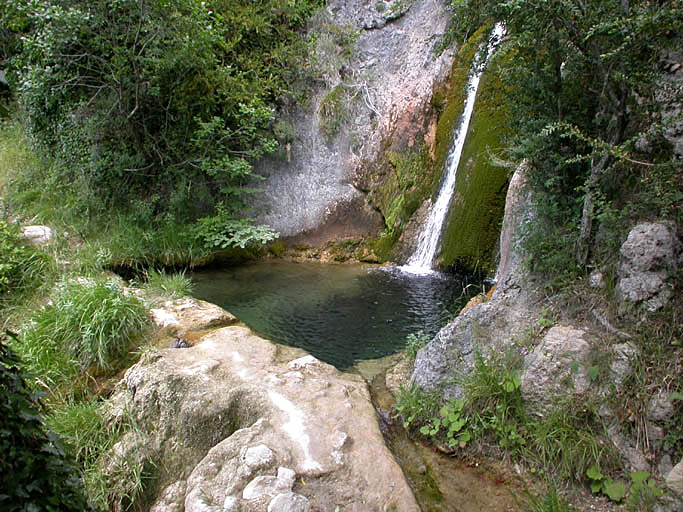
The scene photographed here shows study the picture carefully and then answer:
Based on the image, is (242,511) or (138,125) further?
(138,125)

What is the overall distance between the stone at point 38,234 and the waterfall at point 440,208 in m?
5.41

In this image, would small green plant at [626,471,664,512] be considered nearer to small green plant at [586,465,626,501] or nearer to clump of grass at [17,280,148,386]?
small green plant at [586,465,626,501]

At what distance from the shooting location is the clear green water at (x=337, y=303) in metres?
4.57

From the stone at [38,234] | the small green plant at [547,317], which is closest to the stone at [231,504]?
the small green plant at [547,317]

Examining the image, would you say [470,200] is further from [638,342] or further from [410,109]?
[638,342]

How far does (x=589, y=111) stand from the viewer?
2955 mm

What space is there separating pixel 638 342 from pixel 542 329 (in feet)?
1.97

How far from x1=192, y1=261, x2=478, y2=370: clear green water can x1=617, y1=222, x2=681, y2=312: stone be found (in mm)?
2248

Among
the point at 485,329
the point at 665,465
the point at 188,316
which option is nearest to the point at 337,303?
the point at 188,316

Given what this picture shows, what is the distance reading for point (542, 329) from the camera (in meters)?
2.84

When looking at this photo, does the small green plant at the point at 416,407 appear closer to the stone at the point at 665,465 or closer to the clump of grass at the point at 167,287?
the stone at the point at 665,465

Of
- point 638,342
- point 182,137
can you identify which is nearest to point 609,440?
point 638,342

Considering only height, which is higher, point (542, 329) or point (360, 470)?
point (542, 329)

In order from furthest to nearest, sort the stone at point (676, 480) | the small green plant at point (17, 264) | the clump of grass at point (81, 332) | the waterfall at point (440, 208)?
the waterfall at point (440, 208) < the small green plant at point (17, 264) < the clump of grass at point (81, 332) < the stone at point (676, 480)
